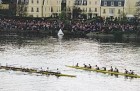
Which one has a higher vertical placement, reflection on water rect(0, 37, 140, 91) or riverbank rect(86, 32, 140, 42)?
riverbank rect(86, 32, 140, 42)

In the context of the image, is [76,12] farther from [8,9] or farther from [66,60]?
[66,60]

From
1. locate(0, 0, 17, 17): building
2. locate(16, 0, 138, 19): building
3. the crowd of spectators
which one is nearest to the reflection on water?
the crowd of spectators

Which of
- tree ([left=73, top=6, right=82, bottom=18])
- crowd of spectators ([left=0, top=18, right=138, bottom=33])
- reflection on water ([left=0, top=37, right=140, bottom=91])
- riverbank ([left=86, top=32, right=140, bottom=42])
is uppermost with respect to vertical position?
tree ([left=73, top=6, right=82, bottom=18])

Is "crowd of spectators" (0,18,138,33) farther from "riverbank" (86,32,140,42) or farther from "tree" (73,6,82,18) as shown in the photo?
"tree" (73,6,82,18)

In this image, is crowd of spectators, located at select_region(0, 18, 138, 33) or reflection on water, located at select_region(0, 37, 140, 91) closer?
reflection on water, located at select_region(0, 37, 140, 91)

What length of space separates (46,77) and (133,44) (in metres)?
43.3

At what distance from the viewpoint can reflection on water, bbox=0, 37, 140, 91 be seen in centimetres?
7538

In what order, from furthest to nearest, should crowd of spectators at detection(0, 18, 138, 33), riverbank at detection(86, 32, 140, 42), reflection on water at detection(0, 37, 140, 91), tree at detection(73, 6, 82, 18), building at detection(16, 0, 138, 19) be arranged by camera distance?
1. building at detection(16, 0, 138, 19)
2. tree at detection(73, 6, 82, 18)
3. crowd of spectators at detection(0, 18, 138, 33)
4. riverbank at detection(86, 32, 140, 42)
5. reflection on water at detection(0, 37, 140, 91)

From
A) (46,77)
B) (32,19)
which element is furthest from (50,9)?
(46,77)

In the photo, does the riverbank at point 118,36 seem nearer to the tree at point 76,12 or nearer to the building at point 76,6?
the building at point 76,6

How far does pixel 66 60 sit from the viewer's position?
95500mm

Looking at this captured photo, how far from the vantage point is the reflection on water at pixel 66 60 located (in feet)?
247

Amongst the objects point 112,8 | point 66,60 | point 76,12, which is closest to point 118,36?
point 112,8

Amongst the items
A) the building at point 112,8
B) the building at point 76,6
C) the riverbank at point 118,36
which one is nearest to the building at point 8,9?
the building at point 76,6
